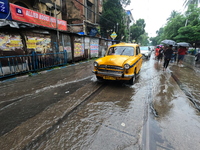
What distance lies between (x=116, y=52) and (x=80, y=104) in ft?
11.2

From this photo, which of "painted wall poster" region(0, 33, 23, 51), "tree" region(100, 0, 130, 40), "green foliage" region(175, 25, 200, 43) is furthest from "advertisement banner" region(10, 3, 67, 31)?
"green foliage" region(175, 25, 200, 43)

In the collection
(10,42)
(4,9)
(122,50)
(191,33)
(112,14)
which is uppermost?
(112,14)

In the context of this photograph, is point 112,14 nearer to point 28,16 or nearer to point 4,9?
point 28,16

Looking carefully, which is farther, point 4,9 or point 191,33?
point 191,33

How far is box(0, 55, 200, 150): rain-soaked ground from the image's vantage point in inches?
79.6

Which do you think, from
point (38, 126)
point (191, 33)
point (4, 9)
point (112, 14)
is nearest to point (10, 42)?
point (4, 9)

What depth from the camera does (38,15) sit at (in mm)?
8938

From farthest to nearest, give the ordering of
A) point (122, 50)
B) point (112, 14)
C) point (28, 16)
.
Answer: point (112, 14) → point (28, 16) → point (122, 50)

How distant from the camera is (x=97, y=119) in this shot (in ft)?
8.76

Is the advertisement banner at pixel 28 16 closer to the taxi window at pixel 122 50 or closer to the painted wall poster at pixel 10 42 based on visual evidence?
the painted wall poster at pixel 10 42

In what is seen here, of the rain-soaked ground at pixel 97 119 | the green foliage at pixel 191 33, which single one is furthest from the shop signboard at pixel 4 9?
the green foliage at pixel 191 33

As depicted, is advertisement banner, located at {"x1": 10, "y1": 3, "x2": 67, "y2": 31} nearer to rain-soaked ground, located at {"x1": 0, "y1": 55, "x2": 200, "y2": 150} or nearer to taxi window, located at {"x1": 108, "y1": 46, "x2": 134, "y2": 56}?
Answer: rain-soaked ground, located at {"x1": 0, "y1": 55, "x2": 200, "y2": 150}

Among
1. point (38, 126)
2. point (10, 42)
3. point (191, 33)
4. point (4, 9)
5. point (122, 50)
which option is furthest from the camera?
point (191, 33)

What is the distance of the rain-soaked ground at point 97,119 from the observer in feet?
6.63
